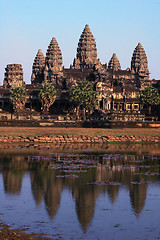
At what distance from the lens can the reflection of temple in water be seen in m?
26.4

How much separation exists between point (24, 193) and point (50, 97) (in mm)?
122008

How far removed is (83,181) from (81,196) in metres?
5.24

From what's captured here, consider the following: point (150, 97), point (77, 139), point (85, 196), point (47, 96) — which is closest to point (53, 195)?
point (85, 196)

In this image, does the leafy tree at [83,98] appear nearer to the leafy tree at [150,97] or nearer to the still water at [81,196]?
the leafy tree at [150,97]

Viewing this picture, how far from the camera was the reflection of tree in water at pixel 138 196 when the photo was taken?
25641 mm

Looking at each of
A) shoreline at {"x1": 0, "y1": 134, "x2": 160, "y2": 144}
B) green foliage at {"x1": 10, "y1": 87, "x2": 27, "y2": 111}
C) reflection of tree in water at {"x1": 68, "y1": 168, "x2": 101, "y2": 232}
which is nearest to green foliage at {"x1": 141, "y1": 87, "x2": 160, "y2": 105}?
green foliage at {"x1": 10, "y1": 87, "x2": 27, "y2": 111}

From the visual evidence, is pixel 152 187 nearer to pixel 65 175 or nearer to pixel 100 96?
pixel 65 175

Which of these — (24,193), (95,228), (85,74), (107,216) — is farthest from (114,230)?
(85,74)

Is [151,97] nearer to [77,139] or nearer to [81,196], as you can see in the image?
[77,139]

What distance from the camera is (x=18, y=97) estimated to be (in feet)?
499

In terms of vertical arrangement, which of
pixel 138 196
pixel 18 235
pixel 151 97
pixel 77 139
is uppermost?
pixel 151 97

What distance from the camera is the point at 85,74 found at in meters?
191

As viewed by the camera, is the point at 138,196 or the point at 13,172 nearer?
the point at 138,196

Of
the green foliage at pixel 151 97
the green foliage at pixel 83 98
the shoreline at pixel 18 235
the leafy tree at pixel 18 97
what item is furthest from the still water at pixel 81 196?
the leafy tree at pixel 18 97
